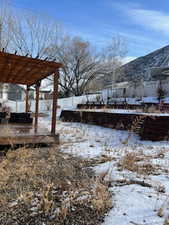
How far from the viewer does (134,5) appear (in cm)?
1020

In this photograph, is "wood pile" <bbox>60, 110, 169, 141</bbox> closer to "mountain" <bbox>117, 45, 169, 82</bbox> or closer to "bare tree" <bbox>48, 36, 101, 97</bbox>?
"bare tree" <bbox>48, 36, 101, 97</bbox>

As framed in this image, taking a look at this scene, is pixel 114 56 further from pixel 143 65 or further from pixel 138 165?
pixel 138 165

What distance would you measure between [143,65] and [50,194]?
1210 inches

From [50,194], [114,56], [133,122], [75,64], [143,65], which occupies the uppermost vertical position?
[143,65]

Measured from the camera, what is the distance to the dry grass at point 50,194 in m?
2.27

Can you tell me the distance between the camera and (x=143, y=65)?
31188 mm

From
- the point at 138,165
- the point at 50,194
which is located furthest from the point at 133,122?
the point at 50,194

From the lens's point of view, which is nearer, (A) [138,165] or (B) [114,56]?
(A) [138,165]

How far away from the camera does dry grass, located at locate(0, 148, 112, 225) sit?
2273mm

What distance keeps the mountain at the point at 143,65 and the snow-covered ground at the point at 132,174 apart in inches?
828

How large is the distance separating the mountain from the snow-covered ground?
2103 centimetres

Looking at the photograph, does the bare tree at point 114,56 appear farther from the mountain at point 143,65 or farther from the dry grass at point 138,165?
the dry grass at point 138,165

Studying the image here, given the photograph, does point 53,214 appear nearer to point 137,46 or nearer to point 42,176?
point 42,176

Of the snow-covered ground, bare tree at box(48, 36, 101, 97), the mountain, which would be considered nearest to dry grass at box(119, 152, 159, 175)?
the snow-covered ground
